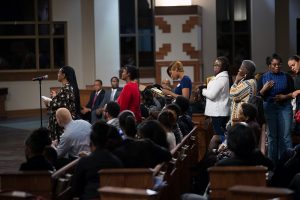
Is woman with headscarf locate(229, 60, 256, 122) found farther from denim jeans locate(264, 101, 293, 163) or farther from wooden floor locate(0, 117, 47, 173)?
wooden floor locate(0, 117, 47, 173)

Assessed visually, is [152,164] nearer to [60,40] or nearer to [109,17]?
[109,17]

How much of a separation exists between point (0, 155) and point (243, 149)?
694cm

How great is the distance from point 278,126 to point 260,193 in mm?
4752

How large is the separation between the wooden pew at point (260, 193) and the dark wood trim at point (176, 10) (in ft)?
37.7

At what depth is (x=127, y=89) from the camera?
28.8 feet

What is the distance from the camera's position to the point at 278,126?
9.07 meters

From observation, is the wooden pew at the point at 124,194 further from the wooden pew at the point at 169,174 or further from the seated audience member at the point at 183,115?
the seated audience member at the point at 183,115

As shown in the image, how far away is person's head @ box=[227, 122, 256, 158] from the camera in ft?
18.5

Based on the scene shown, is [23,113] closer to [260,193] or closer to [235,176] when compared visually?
[235,176]

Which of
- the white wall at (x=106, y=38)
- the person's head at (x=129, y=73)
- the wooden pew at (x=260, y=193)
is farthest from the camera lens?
the white wall at (x=106, y=38)

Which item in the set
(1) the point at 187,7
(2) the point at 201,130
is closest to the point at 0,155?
(2) the point at 201,130

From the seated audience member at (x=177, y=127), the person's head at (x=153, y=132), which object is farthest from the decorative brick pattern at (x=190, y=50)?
the person's head at (x=153, y=132)

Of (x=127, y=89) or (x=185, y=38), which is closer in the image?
(x=127, y=89)

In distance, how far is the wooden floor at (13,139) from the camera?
1092 cm
